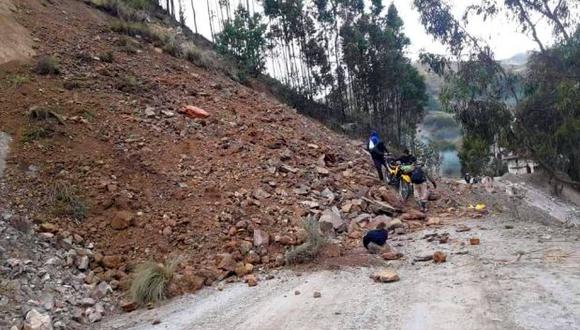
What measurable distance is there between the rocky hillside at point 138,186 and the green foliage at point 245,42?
10.9m

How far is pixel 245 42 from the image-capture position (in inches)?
1008

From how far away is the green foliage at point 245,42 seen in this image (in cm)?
2528

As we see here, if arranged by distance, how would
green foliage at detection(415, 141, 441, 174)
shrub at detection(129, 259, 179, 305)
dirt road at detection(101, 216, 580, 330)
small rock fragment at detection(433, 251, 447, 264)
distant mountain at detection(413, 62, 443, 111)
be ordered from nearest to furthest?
dirt road at detection(101, 216, 580, 330) → shrub at detection(129, 259, 179, 305) → small rock fragment at detection(433, 251, 447, 264) → distant mountain at detection(413, 62, 443, 111) → green foliage at detection(415, 141, 441, 174)

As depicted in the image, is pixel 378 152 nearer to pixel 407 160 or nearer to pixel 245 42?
pixel 407 160

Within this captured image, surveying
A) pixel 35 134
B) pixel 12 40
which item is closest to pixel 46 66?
pixel 12 40

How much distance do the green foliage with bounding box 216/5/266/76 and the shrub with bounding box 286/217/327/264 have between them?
17631mm

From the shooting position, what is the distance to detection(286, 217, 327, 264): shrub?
7.50 meters

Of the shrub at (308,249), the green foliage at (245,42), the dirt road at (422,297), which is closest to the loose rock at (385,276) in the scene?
the dirt road at (422,297)

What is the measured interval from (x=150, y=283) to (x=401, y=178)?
21.2ft

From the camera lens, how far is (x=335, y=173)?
11.6 meters

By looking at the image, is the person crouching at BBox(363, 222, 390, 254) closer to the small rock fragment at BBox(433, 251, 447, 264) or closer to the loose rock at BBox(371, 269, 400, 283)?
the small rock fragment at BBox(433, 251, 447, 264)

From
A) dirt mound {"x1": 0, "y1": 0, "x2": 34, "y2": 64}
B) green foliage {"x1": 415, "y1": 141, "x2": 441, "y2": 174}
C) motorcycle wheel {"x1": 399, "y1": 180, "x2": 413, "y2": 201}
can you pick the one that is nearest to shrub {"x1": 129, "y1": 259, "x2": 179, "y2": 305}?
motorcycle wheel {"x1": 399, "y1": 180, "x2": 413, "y2": 201}

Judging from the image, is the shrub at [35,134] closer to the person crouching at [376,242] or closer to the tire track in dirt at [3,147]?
the tire track in dirt at [3,147]

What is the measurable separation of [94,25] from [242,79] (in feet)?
22.0
